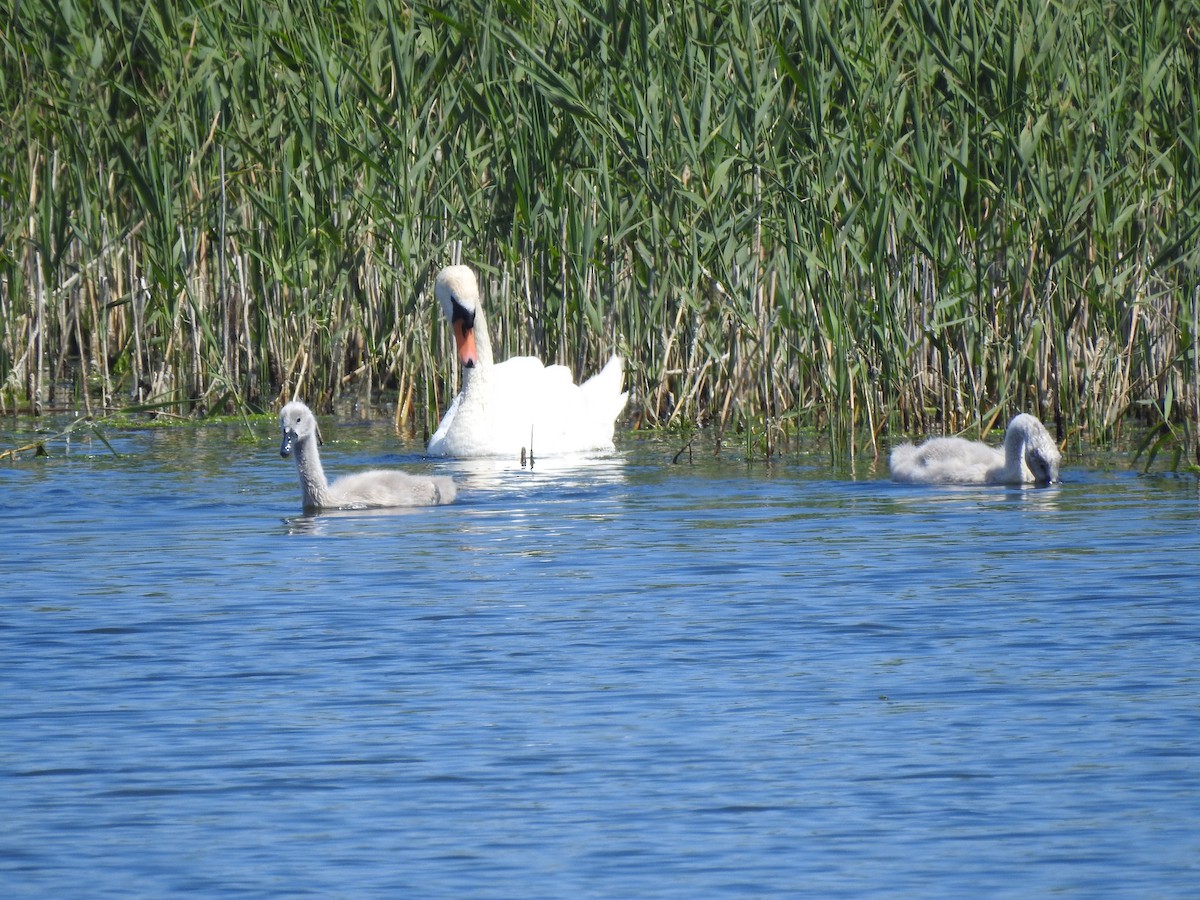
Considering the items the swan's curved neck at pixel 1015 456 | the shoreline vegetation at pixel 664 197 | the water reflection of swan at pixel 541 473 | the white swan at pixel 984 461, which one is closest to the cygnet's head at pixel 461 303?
the shoreline vegetation at pixel 664 197

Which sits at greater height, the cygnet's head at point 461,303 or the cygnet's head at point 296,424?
the cygnet's head at point 461,303

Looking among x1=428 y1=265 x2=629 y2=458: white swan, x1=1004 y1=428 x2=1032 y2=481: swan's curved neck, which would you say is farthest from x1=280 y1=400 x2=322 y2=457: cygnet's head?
x1=1004 y1=428 x2=1032 y2=481: swan's curved neck

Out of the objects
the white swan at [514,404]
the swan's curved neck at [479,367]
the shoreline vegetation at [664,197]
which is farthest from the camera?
the swan's curved neck at [479,367]

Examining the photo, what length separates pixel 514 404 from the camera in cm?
1103

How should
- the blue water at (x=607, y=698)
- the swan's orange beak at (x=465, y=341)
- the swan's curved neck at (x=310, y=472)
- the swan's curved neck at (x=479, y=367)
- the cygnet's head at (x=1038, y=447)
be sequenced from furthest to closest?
the swan's orange beak at (x=465, y=341) → the swan's curved neck at (x=479, y=367) → the cygnet's head at (x=1038, y=447) → the swan's curved neck at (x=310, y=472) → the blue water at (x=607, y=698)

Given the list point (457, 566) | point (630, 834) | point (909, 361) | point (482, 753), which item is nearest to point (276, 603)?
point (457, 566)

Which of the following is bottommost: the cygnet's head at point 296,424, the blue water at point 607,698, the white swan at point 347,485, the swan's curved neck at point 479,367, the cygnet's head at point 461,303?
the blue water at point 607,698

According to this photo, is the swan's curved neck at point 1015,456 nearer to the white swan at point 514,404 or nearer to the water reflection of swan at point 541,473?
the water reflection of swan at point 541,473

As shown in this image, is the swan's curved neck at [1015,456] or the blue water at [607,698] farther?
the swan's curved neck at [1015,456]

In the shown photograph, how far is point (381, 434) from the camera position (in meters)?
12.4

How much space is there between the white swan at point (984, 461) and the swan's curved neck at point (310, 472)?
96.9 inches

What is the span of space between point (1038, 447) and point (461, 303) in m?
3.21

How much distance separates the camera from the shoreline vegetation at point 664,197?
9.98 metres

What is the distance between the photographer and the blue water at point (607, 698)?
4.43 metres
